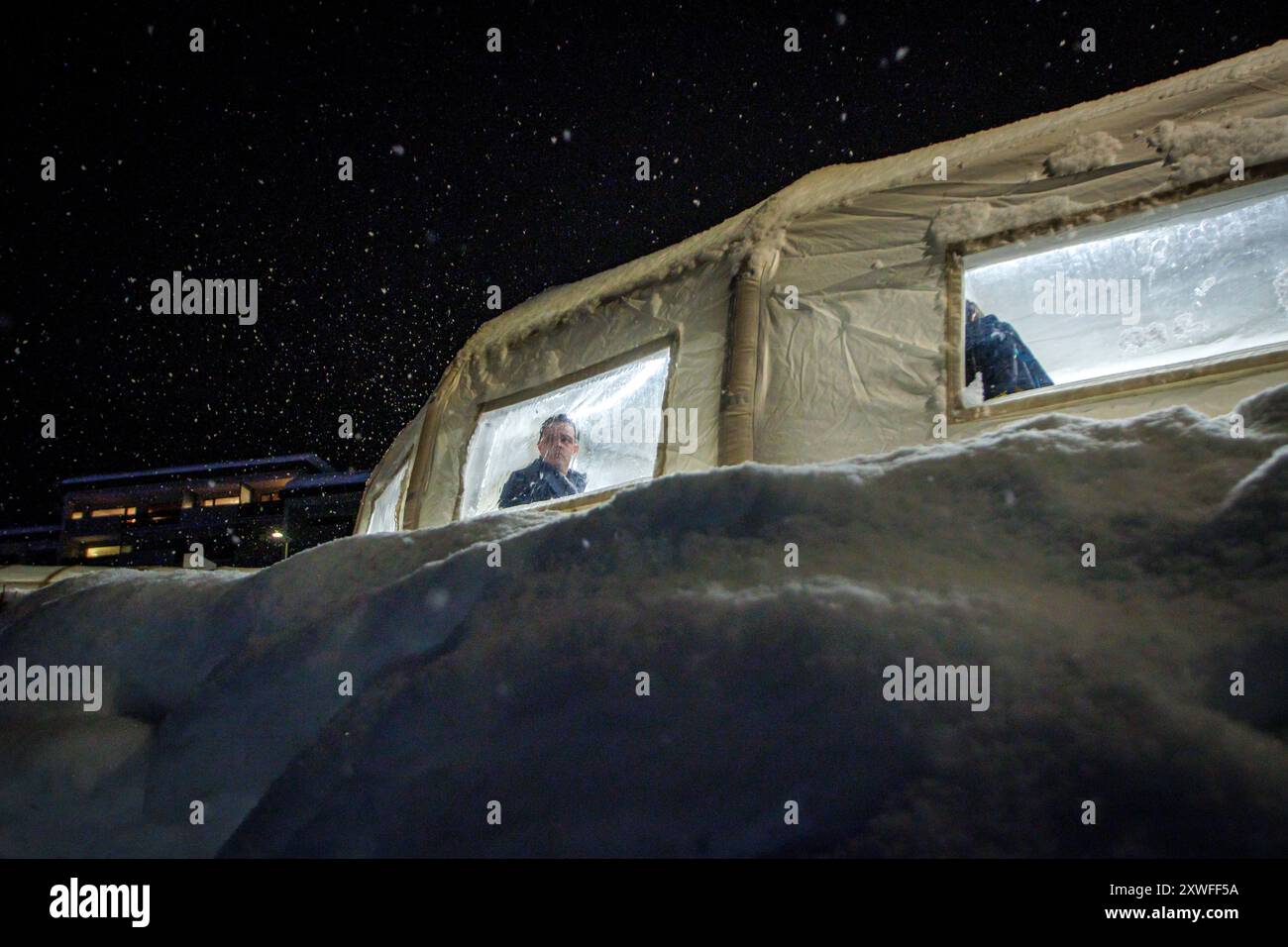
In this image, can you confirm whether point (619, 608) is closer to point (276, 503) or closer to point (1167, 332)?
point (1167, 332)

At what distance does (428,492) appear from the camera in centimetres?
585

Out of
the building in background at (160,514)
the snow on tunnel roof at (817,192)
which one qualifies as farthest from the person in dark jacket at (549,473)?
the building in background at (160,514)

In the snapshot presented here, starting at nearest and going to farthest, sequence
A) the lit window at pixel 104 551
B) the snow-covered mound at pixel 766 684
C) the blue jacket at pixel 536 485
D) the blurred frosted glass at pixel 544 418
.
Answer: the snow-covered mound at pixel 766 684 → the blue jacket at pixel 536 485 → the blurred frosted glass at pixel 544 418 → the lit window at pixel 104 551

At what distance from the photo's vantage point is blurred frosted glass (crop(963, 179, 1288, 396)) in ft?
12.1

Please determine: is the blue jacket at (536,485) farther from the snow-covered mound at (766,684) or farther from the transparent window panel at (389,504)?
the snow-covered mound at (766,684)

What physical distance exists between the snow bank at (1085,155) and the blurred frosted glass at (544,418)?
260 cm

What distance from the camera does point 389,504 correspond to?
6910mm

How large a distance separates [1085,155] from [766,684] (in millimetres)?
4007

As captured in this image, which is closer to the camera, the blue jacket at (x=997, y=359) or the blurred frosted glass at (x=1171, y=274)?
the blurred frosted glass at (x=1171, y=274)

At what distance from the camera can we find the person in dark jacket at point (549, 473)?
201 inches

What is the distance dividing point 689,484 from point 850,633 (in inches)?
23.0

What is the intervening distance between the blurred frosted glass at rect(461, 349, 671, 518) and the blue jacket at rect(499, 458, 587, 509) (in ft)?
0.91
